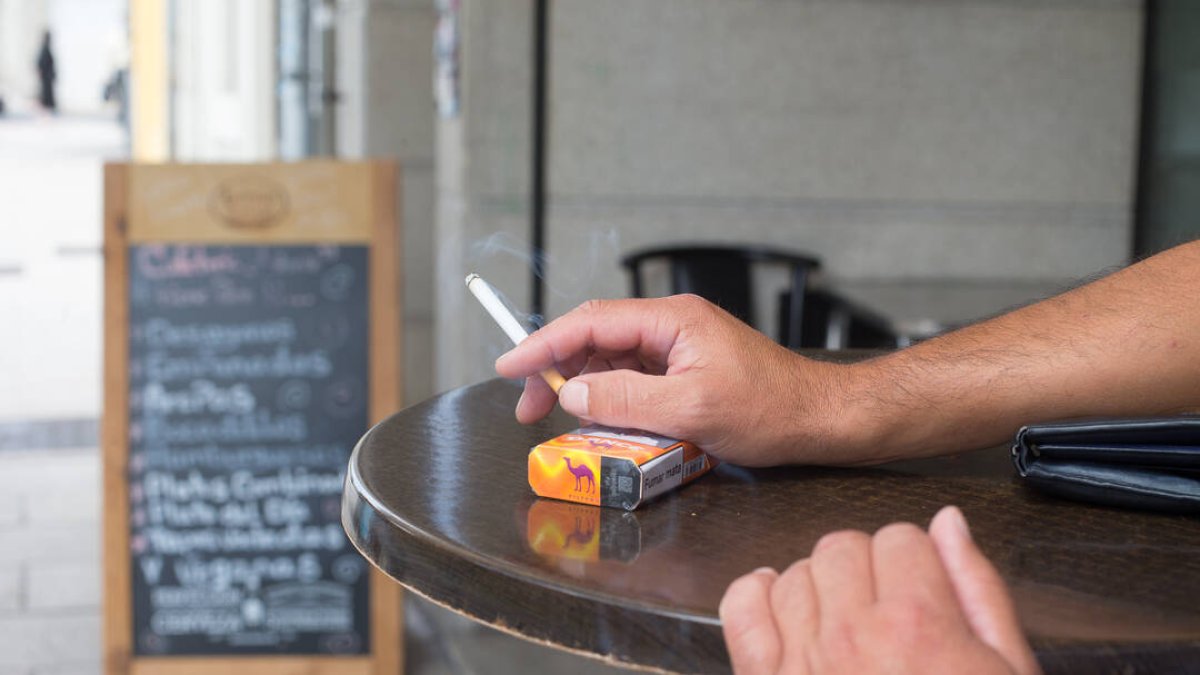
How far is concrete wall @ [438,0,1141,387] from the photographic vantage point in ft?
11.5

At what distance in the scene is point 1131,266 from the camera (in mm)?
1153

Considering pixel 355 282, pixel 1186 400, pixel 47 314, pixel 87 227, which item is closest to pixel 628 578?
pixel 1186 400

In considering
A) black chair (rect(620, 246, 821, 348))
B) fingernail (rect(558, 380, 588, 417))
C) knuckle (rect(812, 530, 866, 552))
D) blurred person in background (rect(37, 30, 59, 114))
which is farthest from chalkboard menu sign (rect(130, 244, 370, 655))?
blurred person in background (rect(37, 30, 59, 114))

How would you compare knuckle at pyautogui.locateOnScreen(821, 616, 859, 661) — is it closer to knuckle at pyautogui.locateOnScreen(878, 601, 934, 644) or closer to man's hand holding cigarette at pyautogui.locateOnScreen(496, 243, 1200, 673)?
knuckle at pyautogui.locateOnScreen(878, 601, 934, 644)

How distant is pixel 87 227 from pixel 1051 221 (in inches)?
449

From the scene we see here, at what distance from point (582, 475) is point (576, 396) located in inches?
3.8

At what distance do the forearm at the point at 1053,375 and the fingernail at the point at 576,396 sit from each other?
8.4 inches

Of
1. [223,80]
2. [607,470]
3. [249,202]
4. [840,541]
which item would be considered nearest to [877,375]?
[607,470]

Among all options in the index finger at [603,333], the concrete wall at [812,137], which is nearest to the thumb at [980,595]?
the index finger at [603,333]

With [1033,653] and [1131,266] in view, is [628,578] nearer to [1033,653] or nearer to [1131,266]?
[1033,653]

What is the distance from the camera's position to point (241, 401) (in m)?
3.00

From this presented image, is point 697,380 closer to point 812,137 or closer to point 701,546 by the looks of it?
point 701,546

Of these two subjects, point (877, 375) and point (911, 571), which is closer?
point (911, 571)

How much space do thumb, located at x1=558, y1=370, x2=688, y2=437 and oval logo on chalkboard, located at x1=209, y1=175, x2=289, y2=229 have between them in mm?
→ 2093
